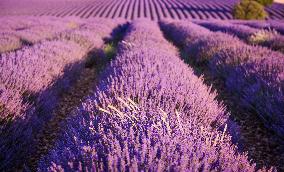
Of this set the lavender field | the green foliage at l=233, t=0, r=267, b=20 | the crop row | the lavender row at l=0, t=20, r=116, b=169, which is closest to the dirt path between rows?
the lavender field

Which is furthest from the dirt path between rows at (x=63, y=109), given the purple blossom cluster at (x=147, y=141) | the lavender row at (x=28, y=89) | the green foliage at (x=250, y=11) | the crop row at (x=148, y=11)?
the crop row at (x=148, y=11)

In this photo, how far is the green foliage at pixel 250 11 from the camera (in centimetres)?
2117

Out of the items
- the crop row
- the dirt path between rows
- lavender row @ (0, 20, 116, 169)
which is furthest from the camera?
the crop row

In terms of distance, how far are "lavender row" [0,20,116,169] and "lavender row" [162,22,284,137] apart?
2.21m

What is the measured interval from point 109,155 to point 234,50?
494 centimetres

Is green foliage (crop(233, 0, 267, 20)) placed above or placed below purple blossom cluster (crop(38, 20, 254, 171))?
below

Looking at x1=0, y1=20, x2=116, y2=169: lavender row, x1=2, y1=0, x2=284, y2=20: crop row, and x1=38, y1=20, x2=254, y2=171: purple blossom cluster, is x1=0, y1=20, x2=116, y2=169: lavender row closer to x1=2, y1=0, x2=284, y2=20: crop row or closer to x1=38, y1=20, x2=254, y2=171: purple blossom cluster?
x1=38, y1=20, x2=254, y2=171: purple blossom cluster

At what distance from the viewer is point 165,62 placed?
4449 mm

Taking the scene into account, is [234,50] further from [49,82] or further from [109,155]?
[109,155]

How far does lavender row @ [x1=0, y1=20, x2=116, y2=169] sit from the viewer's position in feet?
9.75

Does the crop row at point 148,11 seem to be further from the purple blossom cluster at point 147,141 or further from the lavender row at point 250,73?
the purple blossom cluster at point 147,141

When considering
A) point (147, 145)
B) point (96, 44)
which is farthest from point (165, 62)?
point (96, 44)

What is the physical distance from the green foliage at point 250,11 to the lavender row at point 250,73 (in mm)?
14272

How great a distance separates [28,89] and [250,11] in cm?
1930
